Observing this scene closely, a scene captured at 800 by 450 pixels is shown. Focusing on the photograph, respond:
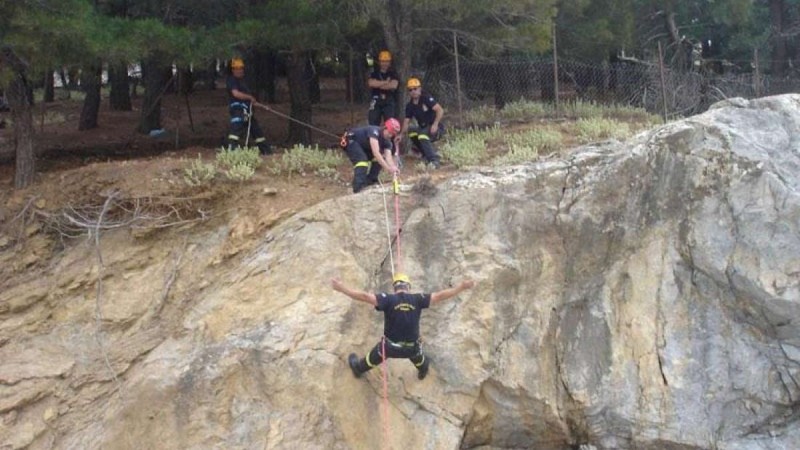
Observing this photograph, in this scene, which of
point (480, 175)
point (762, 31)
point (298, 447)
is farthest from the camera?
point (762, 31)

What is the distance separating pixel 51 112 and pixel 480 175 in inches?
488

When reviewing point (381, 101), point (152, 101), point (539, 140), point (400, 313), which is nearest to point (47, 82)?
point (152, 101)

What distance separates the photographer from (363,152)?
1111 cm

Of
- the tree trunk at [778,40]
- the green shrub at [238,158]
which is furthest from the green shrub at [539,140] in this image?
the tree trunk at [778,40]

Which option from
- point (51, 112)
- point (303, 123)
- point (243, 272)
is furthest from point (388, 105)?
point (51, 112)

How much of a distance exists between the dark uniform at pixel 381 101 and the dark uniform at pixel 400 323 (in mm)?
4718

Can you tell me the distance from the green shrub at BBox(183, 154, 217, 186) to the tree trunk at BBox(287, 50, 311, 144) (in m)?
3.67

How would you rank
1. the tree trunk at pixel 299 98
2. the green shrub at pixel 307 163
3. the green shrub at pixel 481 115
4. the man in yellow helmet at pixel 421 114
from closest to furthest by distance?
the green shrub at pixel 307 163 → the man in yellow helmet at pixel 421 114 → the tree trunk at pixel 299 98 → the green shrub at pixel 481 115

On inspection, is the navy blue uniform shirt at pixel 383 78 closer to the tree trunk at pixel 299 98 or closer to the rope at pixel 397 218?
the tree trunk at pixel 299 98

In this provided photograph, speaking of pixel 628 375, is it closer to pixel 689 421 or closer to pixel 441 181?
pixel 689 421

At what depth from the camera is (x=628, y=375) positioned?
10.3m

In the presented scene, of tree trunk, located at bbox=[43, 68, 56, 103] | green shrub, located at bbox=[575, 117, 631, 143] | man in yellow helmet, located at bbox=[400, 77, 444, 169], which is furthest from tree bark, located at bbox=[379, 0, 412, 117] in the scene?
tree trunk, located at bbox=[43, 68, 56, 103]

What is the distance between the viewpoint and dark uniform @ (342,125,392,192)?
11000mm

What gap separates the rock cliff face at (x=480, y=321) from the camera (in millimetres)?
9766
